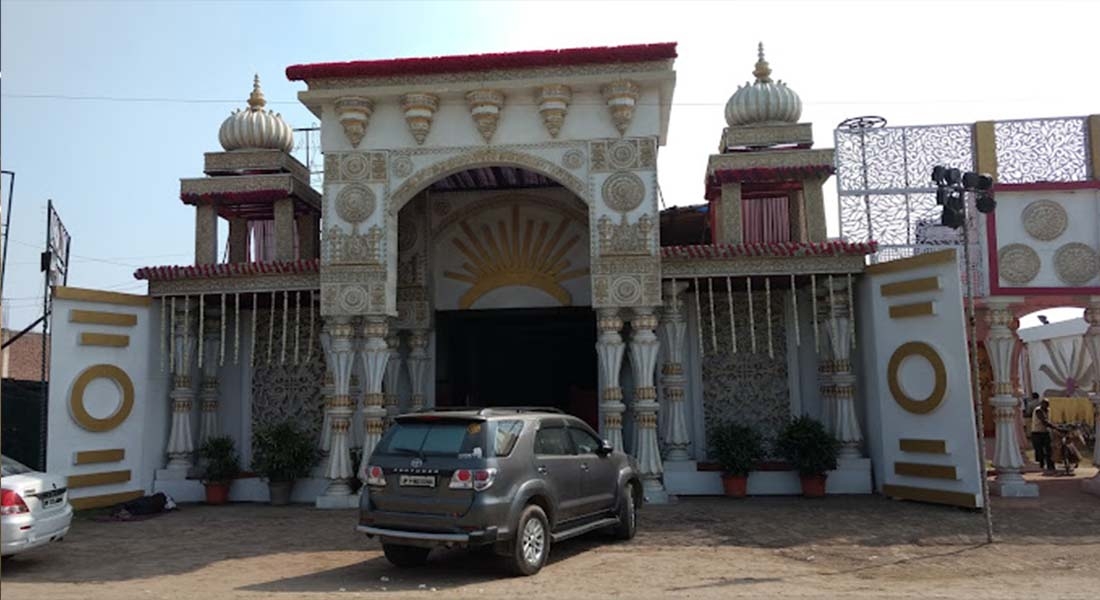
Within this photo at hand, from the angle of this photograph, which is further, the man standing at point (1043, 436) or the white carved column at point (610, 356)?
the man standing at point (1043, 436)

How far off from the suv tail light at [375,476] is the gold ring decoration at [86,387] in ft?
23.4

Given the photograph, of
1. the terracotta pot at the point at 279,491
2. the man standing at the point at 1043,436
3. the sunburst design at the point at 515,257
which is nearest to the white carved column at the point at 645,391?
the sunburst design at the point at 515,257

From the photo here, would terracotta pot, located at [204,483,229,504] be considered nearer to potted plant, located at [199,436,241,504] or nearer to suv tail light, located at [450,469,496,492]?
potted plant, located at [199,436,241,504]

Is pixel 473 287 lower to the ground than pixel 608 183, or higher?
lower

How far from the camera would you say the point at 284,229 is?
13.8 meters

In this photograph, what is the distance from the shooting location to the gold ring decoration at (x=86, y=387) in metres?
12.2

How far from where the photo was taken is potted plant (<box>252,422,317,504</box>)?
42.2 ft

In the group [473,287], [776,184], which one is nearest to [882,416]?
[776,184]

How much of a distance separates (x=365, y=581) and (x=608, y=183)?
6.92 metres

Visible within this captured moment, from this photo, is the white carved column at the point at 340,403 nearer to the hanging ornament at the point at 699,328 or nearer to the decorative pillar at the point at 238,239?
the decorative pillar at the point at 238,239

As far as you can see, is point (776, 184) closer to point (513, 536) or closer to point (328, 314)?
point (328, 314)

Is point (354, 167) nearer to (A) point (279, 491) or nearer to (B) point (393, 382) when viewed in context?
(B) point (393, 382)

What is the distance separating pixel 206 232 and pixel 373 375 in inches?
166

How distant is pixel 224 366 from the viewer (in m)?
14.6
